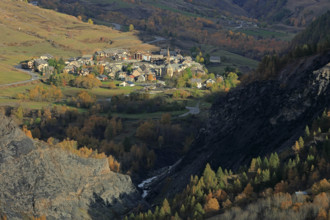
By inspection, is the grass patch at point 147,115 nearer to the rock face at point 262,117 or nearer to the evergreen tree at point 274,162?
the rock face at point 262,117

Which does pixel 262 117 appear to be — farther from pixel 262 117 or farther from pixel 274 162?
pixel 274 162

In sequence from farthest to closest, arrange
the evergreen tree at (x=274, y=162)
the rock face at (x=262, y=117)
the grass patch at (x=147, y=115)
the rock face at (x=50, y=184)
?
the grass patch at (x=147, y=115) → the rock face at (x=262, y=117) → the rock face at (x=50, y=184) → the evergreen tree at (x=274, y=162)

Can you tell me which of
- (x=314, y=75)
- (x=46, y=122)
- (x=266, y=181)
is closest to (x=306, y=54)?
(x=314, y=75)

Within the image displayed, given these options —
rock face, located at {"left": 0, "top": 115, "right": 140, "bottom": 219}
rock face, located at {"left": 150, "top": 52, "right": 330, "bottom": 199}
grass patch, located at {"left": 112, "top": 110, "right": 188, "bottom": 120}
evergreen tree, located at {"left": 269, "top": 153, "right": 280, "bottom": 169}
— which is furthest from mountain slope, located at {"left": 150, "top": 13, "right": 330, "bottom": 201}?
grass patch, located at {"left": 112, "top": 110, "right": 188, "bottom": 120}

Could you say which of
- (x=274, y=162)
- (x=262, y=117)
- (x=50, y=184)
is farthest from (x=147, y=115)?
(x=274, y=162)

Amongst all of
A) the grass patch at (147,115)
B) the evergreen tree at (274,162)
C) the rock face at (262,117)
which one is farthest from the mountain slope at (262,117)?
the grass patch at (147,115)

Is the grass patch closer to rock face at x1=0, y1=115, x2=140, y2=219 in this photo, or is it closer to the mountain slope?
the mountain slope
